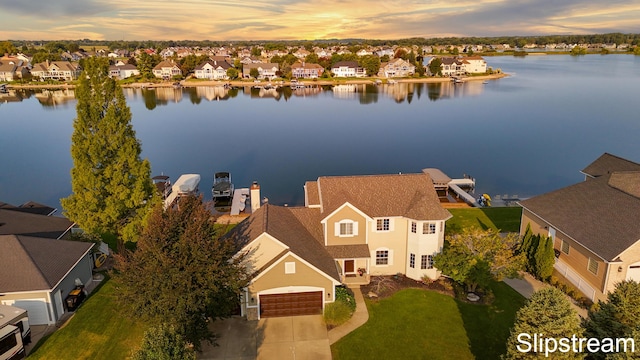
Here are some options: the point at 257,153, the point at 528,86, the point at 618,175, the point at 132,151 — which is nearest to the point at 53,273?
the point at 132,151

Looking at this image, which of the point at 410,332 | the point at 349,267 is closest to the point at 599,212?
the point at 410,332

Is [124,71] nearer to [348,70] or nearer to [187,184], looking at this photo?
[348,70]

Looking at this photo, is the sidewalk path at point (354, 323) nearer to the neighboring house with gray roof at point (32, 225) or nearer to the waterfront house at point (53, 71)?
the neighboring house with gray roof at point (32, 225)

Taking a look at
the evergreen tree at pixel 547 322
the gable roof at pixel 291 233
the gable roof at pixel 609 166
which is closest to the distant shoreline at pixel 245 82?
the gable roof at pixel 609 166

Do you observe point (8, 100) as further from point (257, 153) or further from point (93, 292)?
point (93, 292)

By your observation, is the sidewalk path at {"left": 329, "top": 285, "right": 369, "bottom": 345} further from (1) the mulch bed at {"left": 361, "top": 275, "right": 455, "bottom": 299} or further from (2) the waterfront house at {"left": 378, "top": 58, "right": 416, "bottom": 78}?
(2) the waterfront house at {"left": 378, "top": 58, "right": 416, "bottom": 78}

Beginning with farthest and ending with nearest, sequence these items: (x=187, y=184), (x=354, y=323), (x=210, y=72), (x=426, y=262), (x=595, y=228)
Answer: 1. (x=210, y=72)
2. (x=187, y=184)
3. (x=426, y=262)
4. (x=595, y=228)
5. (x=354, y=323)
